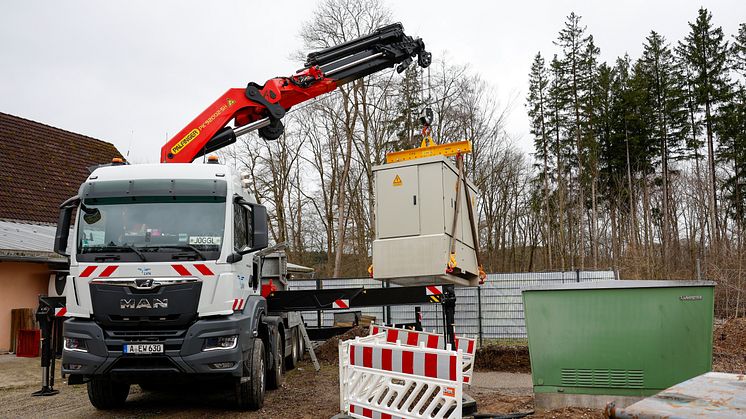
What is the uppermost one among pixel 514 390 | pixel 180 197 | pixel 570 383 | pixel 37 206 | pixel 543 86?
pixel 543 86

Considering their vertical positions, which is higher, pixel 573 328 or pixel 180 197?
pixel 180 197

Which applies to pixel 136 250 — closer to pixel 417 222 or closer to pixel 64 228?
pixel 64 228

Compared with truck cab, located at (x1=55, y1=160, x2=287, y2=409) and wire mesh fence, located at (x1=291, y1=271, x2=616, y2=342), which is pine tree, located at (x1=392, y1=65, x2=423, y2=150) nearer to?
wire mesh fence, located at (x1=291, y1=271, x2=616, y2=342)

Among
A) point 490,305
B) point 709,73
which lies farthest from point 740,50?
point 490,305

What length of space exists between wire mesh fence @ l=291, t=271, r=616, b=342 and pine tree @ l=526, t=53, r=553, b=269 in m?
22.9

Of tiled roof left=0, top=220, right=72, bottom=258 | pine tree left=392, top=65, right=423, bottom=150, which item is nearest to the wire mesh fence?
tiled roof left=0, top=220, right=72, bottom=258

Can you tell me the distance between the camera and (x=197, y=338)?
25.0 feet

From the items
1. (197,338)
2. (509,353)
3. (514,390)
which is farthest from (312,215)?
(197,338)

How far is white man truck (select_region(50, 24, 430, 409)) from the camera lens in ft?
25.0

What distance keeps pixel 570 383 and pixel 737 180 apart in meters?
35.1

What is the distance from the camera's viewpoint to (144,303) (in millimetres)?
7625

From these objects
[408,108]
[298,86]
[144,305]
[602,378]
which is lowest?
[602,378]

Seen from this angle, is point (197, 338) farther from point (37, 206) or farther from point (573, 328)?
point (37, 206)

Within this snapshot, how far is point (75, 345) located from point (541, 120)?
118ft
